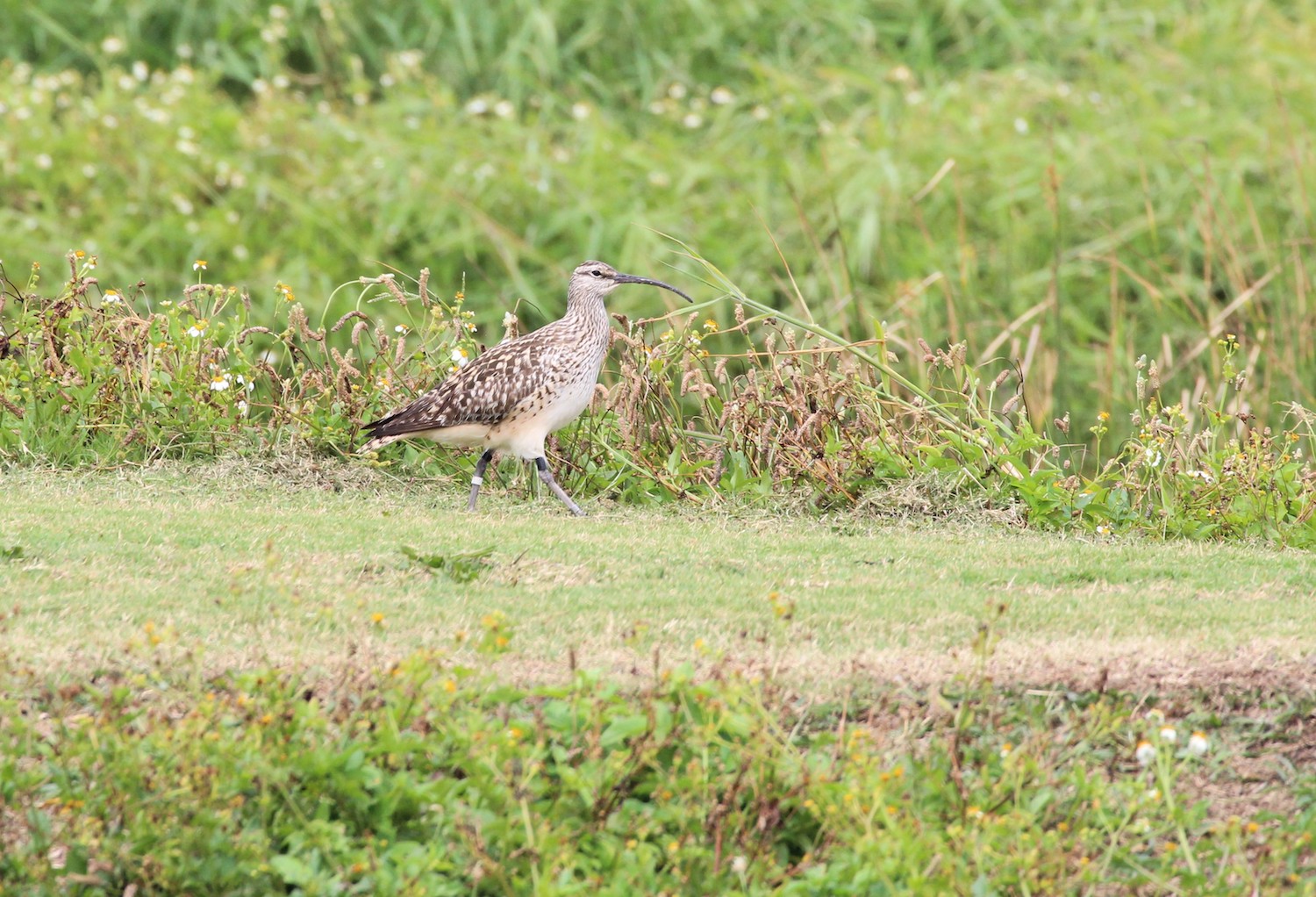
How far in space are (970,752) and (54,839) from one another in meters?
2.31

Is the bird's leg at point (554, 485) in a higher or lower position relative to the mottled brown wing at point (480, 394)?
lower

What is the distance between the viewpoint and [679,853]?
4465 mm

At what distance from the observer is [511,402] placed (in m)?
7.55

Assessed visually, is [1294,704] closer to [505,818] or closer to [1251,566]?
[1251,566]

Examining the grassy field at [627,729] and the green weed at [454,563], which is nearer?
the grassy field at [627,729]

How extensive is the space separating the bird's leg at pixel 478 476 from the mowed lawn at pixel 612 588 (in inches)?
2.3

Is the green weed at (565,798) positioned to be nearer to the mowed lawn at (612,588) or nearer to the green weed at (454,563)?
the mowed lawn at (612,588)

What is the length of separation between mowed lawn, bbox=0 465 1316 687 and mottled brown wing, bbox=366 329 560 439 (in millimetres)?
349

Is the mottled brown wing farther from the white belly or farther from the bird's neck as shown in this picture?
the bird's neck

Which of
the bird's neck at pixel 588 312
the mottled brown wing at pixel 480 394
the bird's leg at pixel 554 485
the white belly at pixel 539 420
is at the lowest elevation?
the bird's leg at pixel 554 485

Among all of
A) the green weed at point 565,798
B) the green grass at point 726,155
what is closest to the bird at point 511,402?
the green grass at point 726,155

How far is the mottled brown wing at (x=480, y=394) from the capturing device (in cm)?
755

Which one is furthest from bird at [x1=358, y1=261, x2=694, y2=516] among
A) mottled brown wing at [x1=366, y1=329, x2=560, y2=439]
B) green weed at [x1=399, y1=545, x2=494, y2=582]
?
green weed at [x1=399, y1=545, x2=494, y2=582]

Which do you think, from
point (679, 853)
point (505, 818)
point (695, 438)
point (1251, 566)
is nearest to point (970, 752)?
point (679, 853)
